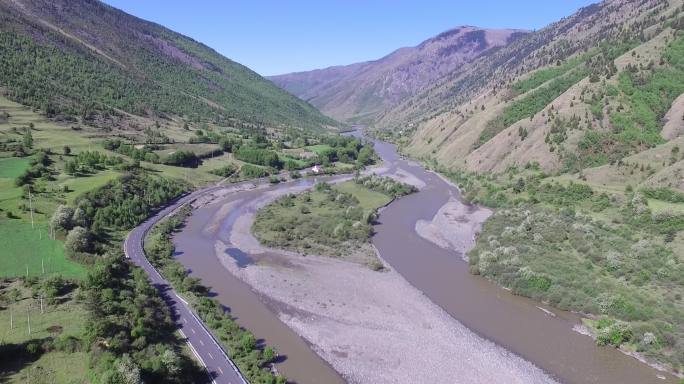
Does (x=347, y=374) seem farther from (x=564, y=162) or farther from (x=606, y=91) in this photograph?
(x=606, y=91)

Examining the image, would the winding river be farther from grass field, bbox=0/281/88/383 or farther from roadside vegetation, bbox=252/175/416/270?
grass field, bbox=0/281/88/383

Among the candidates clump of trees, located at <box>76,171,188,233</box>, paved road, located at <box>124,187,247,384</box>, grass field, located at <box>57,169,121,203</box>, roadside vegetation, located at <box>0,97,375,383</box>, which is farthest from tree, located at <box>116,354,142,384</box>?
grass field, located at <box>57,169,121,203</box>

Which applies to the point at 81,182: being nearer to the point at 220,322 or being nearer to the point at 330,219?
the point at 330,219

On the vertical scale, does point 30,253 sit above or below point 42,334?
above

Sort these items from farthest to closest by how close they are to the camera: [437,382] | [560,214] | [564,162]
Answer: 1. [564,162]
2. [560,214]
3. [437,382]

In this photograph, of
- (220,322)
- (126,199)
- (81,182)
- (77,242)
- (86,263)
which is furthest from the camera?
(81,182)

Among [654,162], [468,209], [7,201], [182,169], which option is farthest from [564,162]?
[7,201]

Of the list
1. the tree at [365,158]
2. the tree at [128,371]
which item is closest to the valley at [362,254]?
the tree at [128,371]

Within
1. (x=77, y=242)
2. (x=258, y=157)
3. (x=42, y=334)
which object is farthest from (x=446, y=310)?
(x=258, y=157)
